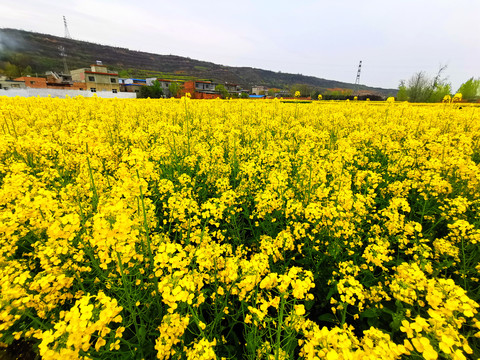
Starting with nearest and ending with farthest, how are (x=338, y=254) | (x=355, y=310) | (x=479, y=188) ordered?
1. (x=355, y=310)
2. (x=338, y=254)
3. (x=479, y=188)

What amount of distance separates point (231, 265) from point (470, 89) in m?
66.2

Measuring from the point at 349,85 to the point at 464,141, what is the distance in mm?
230832

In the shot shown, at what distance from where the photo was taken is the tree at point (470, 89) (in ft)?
144

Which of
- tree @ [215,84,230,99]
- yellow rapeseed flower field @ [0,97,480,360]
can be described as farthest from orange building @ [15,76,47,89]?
yellow rapeseed flower field @ [0,97,480,360]

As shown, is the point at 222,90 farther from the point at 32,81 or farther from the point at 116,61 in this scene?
the point at 116,61

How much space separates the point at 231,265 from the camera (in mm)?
2082

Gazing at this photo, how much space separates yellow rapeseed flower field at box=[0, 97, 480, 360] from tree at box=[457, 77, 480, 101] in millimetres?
57313

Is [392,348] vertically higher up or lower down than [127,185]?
lower down

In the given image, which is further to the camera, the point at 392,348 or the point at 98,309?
the point at 98,309

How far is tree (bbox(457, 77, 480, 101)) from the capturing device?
4384 cm

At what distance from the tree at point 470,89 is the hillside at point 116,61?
105964 mm

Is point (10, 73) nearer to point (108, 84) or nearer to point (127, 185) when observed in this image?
point (108, 84)

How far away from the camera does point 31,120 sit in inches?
325

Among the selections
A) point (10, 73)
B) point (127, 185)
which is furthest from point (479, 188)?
point (10, 73)
